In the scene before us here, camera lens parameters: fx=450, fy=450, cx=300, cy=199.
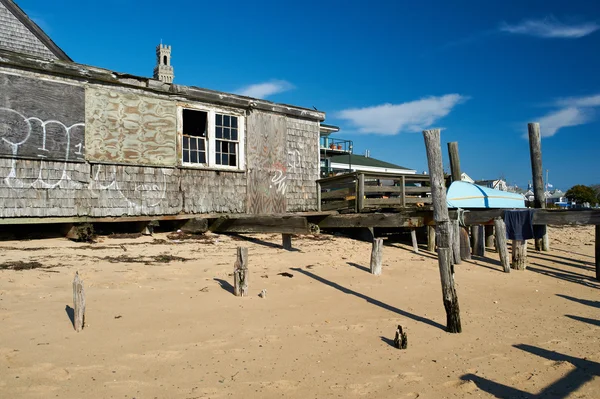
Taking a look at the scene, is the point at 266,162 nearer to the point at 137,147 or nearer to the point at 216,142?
the point at 216,142

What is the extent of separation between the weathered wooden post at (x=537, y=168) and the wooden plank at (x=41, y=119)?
12.3 meters

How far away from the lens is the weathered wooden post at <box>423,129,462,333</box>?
559 cm

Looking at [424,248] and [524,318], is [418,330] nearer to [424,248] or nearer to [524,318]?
[524,318]

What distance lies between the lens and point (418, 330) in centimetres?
559

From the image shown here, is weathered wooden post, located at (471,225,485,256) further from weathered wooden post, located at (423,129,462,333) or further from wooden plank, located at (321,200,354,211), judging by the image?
weathered wooden post, located at (423,129,462,333)

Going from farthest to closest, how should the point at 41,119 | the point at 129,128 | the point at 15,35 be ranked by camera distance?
1. the point at 15,35
2. the point at 129,128
3. the point at 41,119

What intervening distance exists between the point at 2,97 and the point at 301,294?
794cm

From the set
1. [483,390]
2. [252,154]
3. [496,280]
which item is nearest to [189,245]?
[252,154]

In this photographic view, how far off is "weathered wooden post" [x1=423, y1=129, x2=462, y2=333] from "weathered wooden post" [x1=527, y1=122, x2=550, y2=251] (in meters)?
8.48

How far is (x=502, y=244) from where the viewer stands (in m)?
10.1

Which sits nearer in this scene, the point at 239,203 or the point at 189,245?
the point at 189,245

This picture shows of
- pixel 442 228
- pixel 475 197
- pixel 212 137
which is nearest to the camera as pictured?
pixel 442 228

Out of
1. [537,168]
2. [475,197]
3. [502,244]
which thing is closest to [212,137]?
[475,197]

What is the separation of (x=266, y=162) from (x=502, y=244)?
7.12m
